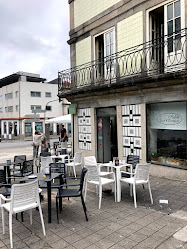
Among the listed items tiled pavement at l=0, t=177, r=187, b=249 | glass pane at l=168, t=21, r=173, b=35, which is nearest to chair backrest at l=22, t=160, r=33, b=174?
tiled pavement at l=0, t=177, r=187, b=249

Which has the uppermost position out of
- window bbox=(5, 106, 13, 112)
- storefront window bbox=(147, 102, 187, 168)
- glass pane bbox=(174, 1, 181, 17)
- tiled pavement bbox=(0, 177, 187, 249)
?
glass pane bbox=(174, 1, 181, 17)

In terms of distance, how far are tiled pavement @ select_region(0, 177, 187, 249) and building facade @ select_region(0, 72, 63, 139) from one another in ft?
99.2

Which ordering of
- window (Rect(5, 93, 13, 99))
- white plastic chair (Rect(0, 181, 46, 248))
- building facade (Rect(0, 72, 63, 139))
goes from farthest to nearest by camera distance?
window (Rect(5, 93, 13, 99)) < building facade (Rect(0, 72, 63, 139)) < white plastic chair (Rect(0, 181, 46, 248))

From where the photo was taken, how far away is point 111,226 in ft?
14.0

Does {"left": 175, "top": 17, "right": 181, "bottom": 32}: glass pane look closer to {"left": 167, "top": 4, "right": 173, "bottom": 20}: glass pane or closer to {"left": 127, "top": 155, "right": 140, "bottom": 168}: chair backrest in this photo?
{"left": 167, "top": 4, "right": 173, "bottom": 20}: glass pane

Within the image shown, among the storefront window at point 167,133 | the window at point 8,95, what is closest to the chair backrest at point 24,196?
the storefront window at point 167,133

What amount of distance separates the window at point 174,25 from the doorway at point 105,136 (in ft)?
13.7

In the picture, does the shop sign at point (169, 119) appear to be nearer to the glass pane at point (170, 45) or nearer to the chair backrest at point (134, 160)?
the chair backrest at point (134, 160)

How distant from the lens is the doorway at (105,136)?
1064cm

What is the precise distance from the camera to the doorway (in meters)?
10.6

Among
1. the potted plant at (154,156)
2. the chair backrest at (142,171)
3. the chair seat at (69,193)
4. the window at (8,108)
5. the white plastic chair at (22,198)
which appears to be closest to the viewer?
the white plastic chair at (22,198)

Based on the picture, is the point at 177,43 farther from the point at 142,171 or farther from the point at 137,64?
the point at 142,171

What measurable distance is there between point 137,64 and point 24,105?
99.0 ft

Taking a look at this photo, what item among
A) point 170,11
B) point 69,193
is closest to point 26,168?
point 69,193
